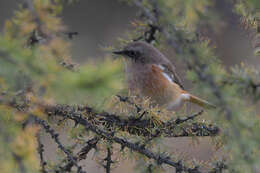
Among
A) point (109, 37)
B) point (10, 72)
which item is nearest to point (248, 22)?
point (10, 72)

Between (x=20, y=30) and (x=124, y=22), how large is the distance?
7.67 meters

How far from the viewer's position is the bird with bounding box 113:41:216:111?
4258 mm

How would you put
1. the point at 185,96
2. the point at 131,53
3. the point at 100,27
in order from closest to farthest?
the point at 131,53
the point at 185,96
the point at 100,27

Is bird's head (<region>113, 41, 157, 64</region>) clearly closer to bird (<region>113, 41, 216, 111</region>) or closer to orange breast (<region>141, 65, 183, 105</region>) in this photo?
bird (<region>113, 41, 216, 111</region>)

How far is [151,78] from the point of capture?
175 inches

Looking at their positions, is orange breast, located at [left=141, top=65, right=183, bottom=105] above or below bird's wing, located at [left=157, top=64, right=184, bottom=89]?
below

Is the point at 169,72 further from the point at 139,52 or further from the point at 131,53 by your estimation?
the point at 131,53

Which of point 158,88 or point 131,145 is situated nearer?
point 131,145

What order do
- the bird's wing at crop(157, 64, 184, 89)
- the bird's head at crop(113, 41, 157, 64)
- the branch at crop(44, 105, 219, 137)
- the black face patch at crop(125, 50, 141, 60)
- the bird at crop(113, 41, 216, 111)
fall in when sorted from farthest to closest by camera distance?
1. the bird's wing at crop(157, 64, 184, 89)
2. the bird at crop(113, 41, 216, 111)
3. the black face patch at crop(125, 50, 141, 60)
4. the bird's head at crop(113, 41, 157, 64)
5. the branch at crop(44, 105, 219, 137)

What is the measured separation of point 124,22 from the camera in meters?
9.14

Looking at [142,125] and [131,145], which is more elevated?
[142,125]

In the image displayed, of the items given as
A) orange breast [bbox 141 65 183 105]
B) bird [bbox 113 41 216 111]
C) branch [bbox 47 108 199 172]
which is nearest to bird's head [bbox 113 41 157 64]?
bird [bbox 113 41 216 111]

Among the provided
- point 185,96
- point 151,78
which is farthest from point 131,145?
point 185,96

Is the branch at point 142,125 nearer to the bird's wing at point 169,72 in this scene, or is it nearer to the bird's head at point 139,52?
the bird's head at point 139,52
